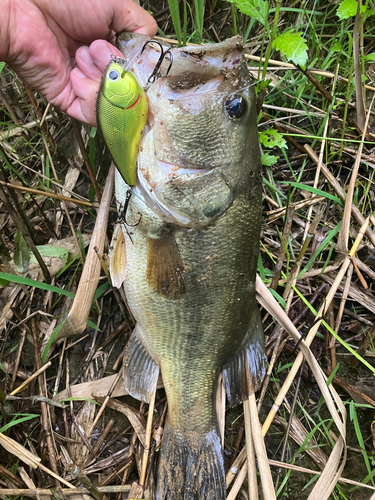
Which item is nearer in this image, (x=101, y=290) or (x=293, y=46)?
(x=293, y=46)

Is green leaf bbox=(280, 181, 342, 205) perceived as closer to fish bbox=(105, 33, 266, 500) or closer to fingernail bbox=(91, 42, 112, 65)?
fish bbox=(105, 33, 266, 500)

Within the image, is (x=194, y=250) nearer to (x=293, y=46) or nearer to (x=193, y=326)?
(x=193, y=326)

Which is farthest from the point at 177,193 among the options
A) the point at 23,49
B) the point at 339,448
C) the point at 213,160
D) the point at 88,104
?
the point at 339,448

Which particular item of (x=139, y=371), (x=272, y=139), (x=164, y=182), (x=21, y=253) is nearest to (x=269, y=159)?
(x=272, y=139)

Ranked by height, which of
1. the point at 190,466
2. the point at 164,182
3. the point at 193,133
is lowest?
the point at 190,466

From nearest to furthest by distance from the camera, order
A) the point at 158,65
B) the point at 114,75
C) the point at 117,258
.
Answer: the point at 114,75 < the point at 158,65 < the point at 117,258

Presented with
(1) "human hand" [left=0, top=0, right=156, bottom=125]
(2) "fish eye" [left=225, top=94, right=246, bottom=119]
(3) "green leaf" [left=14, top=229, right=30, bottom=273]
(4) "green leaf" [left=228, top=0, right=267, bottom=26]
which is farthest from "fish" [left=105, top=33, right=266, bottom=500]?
(3) "green leaf" [left=14, top=229, right=30, bottom=273]

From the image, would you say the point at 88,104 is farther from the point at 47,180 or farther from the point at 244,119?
the point at 244,119
